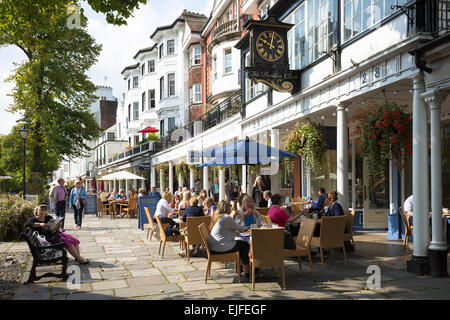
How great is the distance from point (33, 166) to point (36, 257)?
72.4 feet

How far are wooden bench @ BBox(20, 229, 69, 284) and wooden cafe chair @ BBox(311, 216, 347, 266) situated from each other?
4.70 metres

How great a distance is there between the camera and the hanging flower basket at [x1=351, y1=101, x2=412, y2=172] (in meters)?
7.69

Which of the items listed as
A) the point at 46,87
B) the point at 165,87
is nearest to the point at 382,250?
the point at 46,87

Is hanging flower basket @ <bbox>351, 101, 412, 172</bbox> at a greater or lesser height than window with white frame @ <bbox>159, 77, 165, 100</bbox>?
lesser

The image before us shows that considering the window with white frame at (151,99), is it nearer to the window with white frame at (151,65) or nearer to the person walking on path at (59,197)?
the window with white frame at (151,65)

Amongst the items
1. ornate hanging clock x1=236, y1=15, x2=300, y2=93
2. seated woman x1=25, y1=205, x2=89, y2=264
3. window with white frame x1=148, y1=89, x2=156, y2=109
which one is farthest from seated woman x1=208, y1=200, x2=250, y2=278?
window with white frame x1=148, y1=89, x2=156, y2=109

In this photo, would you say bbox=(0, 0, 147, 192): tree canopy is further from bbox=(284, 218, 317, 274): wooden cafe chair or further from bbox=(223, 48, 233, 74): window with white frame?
bbox=(284, 218, 317, 274): wooden cafe chair

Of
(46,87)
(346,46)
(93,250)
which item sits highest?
(46,87)

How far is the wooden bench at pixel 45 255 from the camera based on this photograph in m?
6.89

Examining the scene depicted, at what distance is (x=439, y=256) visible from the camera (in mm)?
6734

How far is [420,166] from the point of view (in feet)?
23.1

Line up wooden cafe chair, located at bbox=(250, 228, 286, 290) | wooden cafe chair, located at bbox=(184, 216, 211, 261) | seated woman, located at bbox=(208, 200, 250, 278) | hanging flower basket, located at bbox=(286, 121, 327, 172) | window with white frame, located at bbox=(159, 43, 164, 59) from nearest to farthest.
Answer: wooden cafe chair, located at bbox=(250, 228, 286, 290), seated woman, located at bbox=(208, 200, 250, 278), wooden cafe chair, located at bbox=(184, 216, 211, 261), hanging flower basket, located at bbox=(286, 121, 327, 172), window with white frame, located at bbox=(159, 43, 164, 59)
